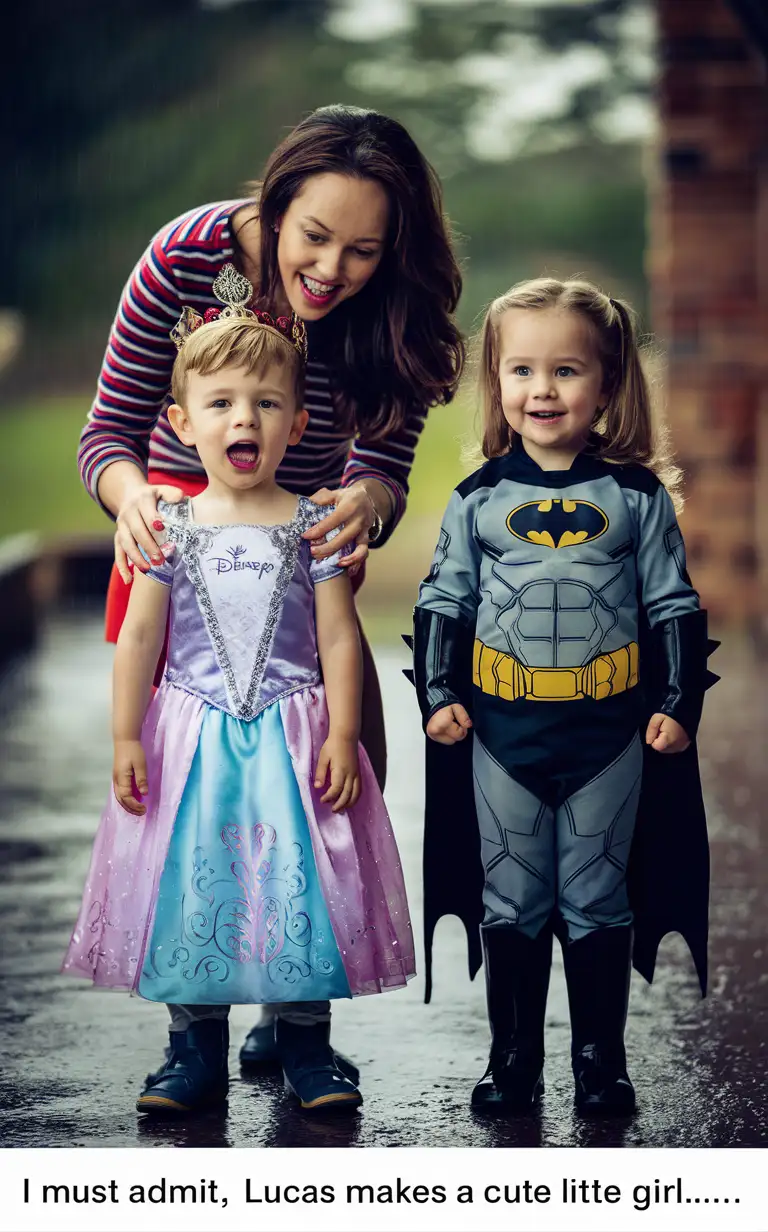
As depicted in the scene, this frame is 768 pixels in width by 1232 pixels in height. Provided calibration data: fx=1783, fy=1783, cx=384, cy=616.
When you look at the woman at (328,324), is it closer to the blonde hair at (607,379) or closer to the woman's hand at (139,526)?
the woman's hand at (139,526)

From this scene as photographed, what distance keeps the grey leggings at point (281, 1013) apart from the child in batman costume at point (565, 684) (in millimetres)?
242

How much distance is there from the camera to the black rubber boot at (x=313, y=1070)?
9.89ft

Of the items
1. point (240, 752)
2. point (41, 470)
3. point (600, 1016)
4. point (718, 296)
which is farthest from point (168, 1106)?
point (41, 470)

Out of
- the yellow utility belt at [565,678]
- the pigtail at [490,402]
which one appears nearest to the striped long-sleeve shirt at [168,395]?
the pigtail at [490,402]

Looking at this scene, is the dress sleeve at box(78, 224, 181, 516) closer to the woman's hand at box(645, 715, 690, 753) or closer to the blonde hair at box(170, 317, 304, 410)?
the blonde hair at box(170, 317, 304, 410)

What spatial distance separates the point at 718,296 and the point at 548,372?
759 centimetres

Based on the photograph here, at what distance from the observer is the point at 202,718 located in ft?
9.55

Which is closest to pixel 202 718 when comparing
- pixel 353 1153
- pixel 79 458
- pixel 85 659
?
pixel 79 458

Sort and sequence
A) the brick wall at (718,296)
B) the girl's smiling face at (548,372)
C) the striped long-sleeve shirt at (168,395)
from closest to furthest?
1. the girl's smiling face at (548,372)
2. the striped long-sleeve shirt at (168,395)
3. the brick wall at (718,296)

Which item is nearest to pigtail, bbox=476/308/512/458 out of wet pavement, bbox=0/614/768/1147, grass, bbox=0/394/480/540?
wet pavement, bbox=0/614/768/1147

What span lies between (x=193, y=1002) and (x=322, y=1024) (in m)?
0.29

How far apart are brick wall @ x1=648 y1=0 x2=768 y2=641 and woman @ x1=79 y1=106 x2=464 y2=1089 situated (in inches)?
274

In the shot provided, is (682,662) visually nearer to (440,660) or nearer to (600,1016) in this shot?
(440,660)

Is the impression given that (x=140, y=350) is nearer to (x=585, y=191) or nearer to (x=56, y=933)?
(x=56, y=933)
